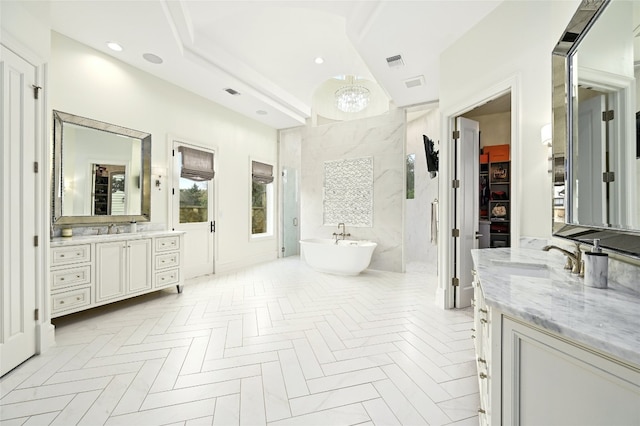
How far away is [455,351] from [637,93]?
2047 millimetres

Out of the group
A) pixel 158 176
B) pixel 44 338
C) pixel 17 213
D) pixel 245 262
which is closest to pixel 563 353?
pixel 17 213

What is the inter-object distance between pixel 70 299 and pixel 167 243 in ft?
3.79

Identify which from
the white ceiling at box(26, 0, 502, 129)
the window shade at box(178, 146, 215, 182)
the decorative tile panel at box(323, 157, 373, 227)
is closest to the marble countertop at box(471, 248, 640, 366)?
the white ceiling at box(26, 0, 502, 129)

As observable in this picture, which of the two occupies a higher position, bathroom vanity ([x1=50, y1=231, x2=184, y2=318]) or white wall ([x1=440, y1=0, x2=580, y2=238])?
white wall ([x1=440, y1=0, x2=580, y2=238])

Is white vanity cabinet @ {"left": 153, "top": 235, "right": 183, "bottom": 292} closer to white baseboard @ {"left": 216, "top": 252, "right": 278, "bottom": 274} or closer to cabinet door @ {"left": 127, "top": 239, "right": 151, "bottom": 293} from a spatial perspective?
cabinet door @ {"left": 127, "top": 239, "right": 151, "bottom": 293}

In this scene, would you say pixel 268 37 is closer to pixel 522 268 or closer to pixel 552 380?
pixel 522 268

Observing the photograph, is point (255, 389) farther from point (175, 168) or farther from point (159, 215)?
point (175, 168)

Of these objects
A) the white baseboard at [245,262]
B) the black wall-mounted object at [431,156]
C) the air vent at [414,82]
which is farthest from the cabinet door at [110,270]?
the air vent at [414,82]

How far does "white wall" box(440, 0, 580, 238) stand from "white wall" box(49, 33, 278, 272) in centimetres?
412

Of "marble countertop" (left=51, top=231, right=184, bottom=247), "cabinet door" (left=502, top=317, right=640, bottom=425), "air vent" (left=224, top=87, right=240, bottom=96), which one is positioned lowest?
"cabinet door" (left=502, top=317, right=640, bottom=425)

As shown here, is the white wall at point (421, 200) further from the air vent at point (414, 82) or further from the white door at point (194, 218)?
the white door at point (194, 218)

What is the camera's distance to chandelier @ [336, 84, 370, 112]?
534cm

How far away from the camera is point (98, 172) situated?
3.43 meters

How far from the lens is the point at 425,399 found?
1740mm
